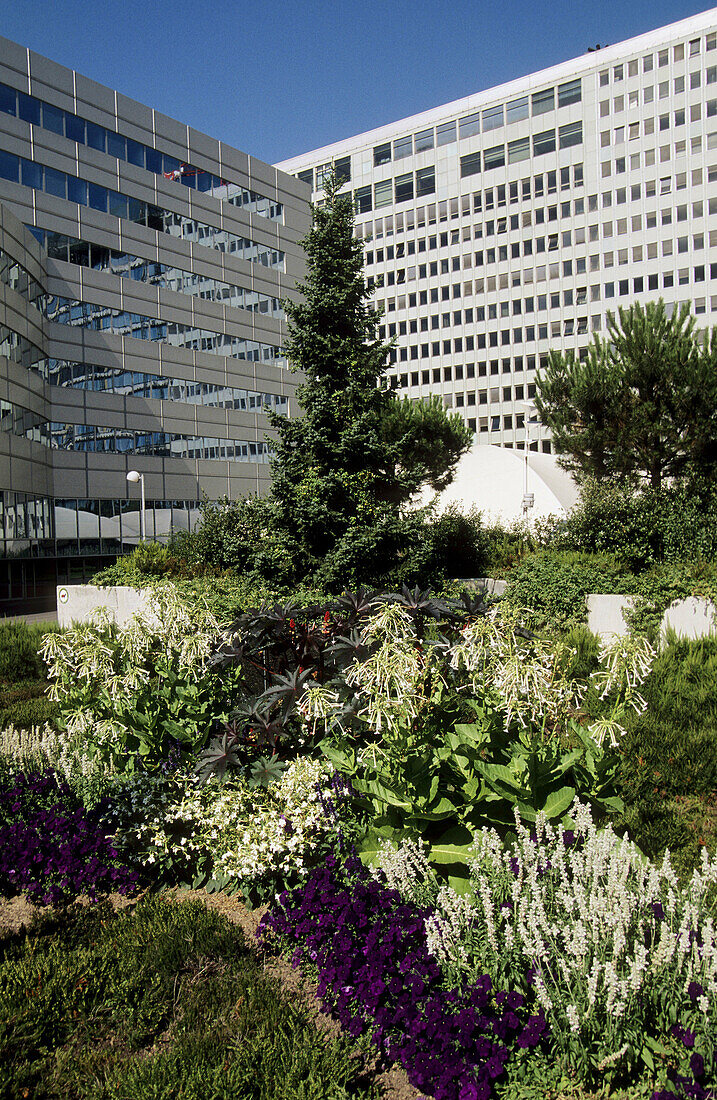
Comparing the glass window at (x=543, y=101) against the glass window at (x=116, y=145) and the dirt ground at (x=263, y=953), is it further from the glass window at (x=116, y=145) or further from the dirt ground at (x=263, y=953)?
the dirt ground at (x=263, y=953)

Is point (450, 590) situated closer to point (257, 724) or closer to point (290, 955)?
point (257, 724)

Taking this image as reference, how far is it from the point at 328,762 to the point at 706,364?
17394mm

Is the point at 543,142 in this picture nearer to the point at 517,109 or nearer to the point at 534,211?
the point at 517,109

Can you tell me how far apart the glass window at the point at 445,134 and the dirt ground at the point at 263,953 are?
77523 mm

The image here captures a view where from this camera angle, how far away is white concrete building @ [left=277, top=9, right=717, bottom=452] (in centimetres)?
5800

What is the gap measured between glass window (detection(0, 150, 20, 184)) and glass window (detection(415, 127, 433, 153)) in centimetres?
5144

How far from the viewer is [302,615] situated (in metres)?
6.12

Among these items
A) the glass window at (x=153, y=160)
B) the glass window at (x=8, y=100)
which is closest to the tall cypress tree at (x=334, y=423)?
the glass window at (x=8, y=100)

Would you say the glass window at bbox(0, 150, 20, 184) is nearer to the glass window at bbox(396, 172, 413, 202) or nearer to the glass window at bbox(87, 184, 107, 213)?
the glass window at bbox(87, 184, 107, 213)

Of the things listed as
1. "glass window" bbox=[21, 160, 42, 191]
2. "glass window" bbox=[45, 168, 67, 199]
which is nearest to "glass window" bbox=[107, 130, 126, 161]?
"glass window" bbox=[45, 168, 67, 199]

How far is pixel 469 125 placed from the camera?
68812 millimetres

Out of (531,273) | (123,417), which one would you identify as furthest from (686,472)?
(531,273)

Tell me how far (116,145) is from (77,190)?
374cm

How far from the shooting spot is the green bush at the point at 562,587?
1145 cm
